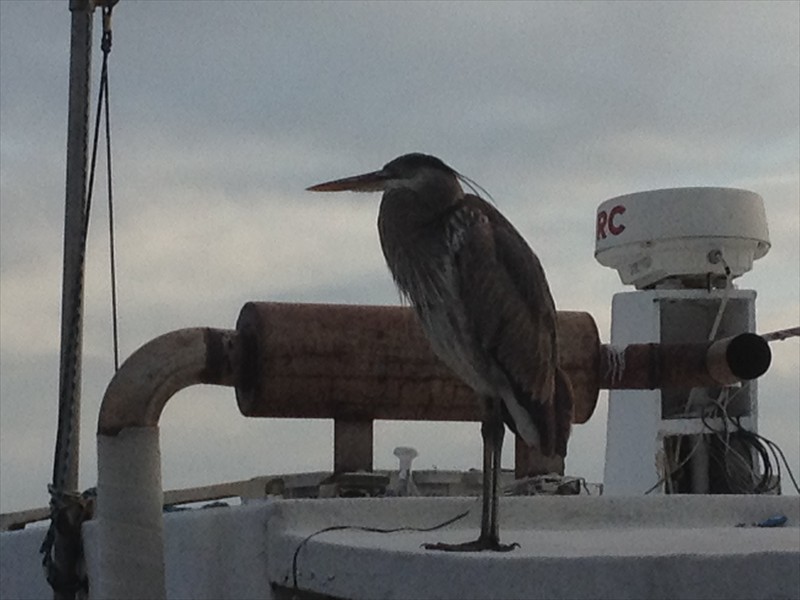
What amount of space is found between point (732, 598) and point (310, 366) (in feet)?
8.05

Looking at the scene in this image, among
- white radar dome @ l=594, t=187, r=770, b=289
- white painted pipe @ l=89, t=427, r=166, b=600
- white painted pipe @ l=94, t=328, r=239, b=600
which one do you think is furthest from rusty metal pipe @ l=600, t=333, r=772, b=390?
white radar dome @ l=594, t=187, r=770, b=289

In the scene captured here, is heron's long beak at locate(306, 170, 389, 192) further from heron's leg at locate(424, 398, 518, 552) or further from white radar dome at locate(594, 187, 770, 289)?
white radar dome at locate(594, 187, 770, 289)

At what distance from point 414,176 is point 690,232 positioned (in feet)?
18.5

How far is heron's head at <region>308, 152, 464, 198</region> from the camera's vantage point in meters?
4.22

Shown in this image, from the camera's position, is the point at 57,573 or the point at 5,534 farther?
the point at 5,534

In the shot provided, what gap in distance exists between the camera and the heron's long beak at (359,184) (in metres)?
4.34

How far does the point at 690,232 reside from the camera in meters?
9.47

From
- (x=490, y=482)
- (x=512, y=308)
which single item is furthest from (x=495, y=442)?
(x=512, y=308)

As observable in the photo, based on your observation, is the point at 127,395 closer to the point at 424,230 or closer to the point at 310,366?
the point at 310,366

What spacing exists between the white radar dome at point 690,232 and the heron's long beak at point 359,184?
5.52 meters

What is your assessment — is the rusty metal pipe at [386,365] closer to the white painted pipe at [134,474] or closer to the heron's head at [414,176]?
the white painted pipe at [134,474]

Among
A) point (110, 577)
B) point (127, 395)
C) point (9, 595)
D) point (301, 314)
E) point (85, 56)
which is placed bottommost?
point (9, 595)

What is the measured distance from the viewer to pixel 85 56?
612cm

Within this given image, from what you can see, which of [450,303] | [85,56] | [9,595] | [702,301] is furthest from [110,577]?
[702,301]
